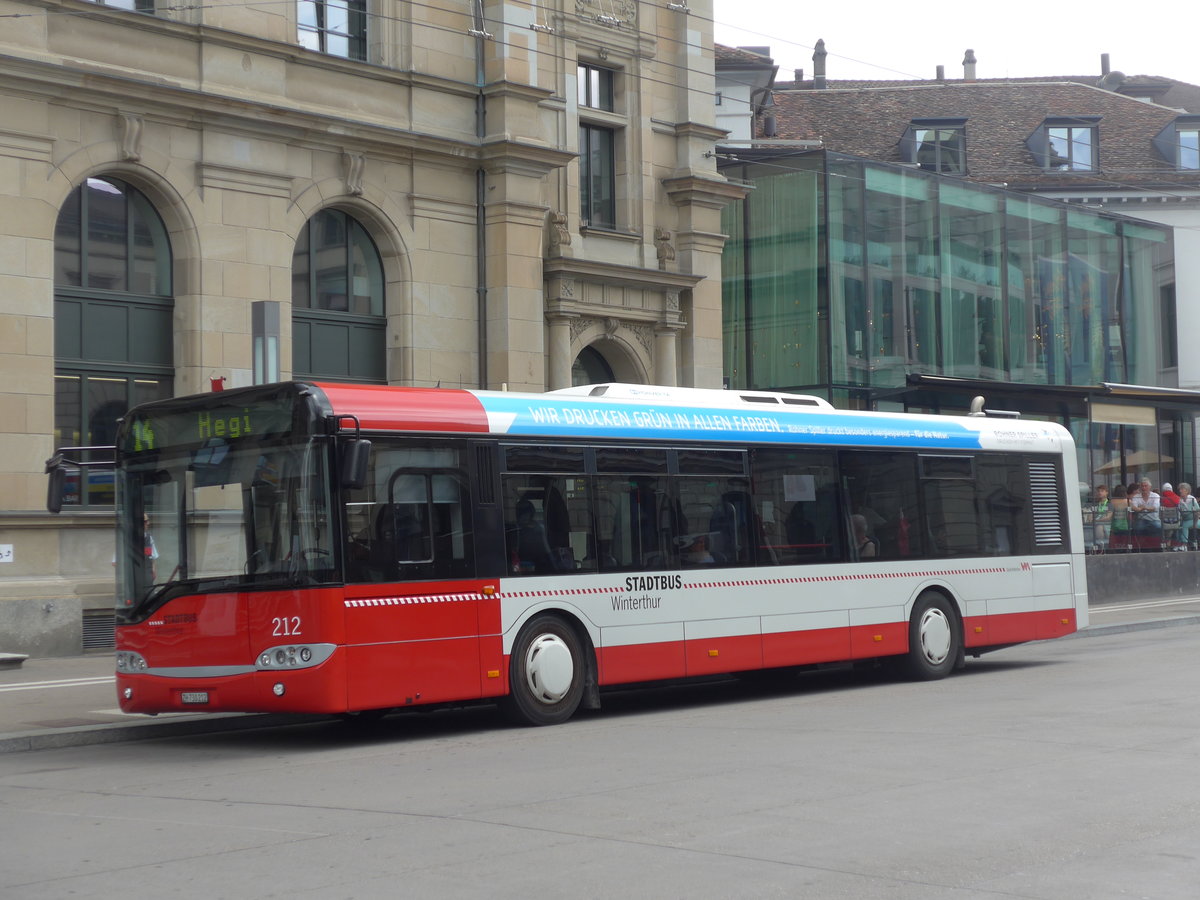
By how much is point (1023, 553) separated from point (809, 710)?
5355 mm

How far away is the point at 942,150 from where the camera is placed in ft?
176

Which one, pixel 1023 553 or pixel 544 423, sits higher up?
pixel 544 423

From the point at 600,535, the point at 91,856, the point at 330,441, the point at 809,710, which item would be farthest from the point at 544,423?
the point at 91,856

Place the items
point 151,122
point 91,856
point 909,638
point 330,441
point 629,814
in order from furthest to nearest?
1. point 151,122
2. point 909,638
3. point 330,441
4. point 629,814
5. point 91,856

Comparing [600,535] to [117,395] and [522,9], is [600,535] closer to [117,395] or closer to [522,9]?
[117,395]

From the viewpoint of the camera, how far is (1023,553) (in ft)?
59.4

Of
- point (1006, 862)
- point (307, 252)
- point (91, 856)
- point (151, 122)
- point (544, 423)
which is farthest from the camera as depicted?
point (307, 252)

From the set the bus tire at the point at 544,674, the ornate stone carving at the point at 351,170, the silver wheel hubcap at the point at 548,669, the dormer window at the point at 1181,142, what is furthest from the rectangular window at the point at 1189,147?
the silver wheel hubcap at the point at 548,669

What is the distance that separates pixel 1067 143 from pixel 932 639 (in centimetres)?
4217

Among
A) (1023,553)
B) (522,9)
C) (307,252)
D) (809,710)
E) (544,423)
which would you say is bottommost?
(809,710)

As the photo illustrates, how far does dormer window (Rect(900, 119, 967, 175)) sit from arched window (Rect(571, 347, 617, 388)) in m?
28.2

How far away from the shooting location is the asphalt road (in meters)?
6.62

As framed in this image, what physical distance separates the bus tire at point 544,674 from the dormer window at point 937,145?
140 feet

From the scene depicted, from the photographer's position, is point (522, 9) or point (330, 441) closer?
point (330, 441)
